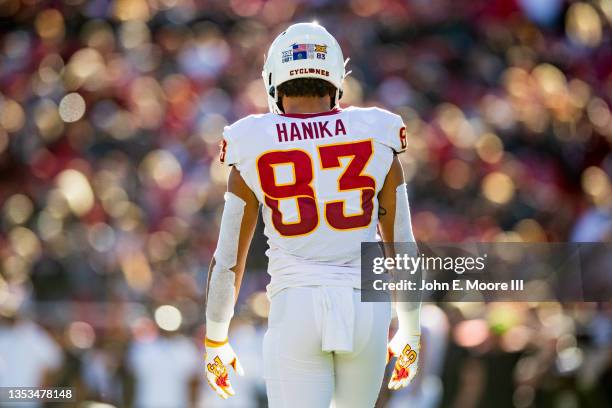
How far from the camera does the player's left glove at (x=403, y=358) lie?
3359 mm

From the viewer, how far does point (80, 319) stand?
609 cm

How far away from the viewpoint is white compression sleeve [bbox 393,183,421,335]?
3346 millimetres

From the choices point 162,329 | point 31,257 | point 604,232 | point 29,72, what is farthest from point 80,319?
point 29,72

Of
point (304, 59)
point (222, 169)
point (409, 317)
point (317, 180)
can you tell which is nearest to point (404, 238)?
point (409, 317)

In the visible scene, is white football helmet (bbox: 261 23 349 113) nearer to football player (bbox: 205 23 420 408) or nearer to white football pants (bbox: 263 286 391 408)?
football player (bbox: 205 23 420 408)

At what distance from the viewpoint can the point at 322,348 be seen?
3145mm

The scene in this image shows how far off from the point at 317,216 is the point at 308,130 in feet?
0.83

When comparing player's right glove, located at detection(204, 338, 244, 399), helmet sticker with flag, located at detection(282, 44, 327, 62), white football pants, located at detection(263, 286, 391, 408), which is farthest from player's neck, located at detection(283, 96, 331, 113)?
player's right glove, located at detection(204, 338, 244, 399)

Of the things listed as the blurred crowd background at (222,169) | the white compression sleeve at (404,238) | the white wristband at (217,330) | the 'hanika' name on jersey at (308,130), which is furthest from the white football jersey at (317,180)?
the blurred crowd background at (222,169)

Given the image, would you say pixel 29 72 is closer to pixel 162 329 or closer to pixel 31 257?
pixel 31 257

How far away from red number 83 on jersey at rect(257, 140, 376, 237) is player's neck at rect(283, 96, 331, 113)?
16 centimetres

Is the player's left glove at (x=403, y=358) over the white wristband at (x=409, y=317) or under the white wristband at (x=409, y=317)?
under

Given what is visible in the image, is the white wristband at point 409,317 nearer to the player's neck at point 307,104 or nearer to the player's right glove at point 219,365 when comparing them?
the player's right glove at point 219,365

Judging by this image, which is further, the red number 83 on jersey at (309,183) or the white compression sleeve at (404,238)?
the white compression sleeve at (404,238)
